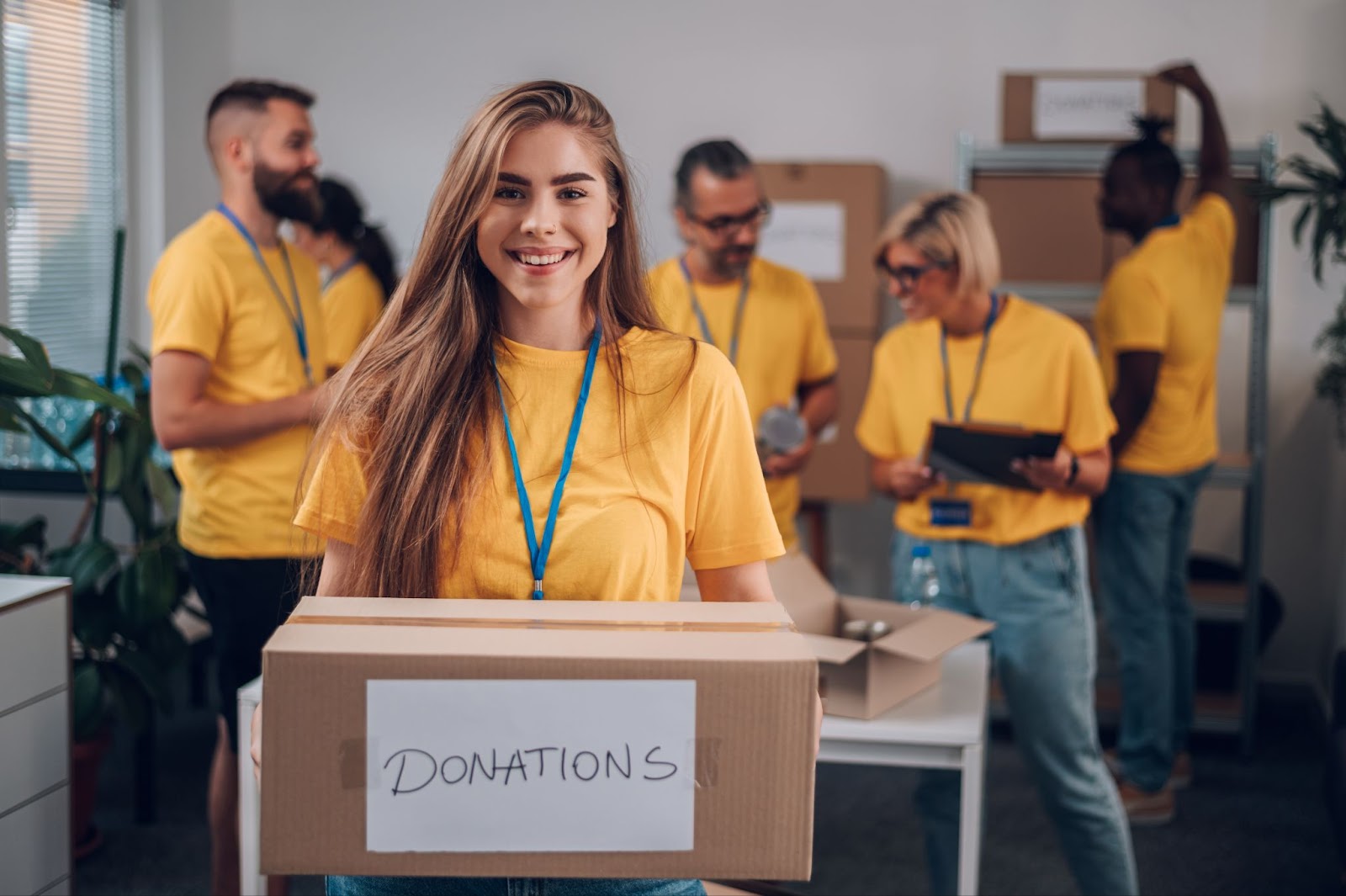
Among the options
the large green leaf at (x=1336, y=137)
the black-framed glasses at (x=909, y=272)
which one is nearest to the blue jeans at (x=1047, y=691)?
the black-framed glasses at (x=909, y=272)

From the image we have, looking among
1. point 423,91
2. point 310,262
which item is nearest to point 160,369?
point 310,262

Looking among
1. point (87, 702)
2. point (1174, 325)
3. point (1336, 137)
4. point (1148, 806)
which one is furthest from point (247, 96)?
point (1148, 806)

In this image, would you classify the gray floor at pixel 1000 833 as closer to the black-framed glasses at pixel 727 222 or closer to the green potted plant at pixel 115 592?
the green potted plant at pixel 115 592

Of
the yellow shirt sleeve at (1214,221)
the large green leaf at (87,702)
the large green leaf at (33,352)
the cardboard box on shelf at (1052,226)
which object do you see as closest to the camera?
the large green leaf at (33,352)

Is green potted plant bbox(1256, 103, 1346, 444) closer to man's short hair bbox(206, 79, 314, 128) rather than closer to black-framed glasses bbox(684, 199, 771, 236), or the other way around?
black-framed glasses bbox(684, 199, 771, 236)

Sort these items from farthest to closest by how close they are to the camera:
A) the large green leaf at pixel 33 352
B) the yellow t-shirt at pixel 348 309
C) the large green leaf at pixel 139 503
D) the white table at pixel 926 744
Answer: the yellow t-shirt at pixel 348 309
the large green leaf at pixel 139 503
the large green leaf at pixel 33 352
the white table at pixel 926 744

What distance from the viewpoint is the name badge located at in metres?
2.43

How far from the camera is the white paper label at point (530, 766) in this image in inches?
39.4

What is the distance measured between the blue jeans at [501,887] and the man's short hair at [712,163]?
196 centimetres

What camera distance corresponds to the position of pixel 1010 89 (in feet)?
13.1

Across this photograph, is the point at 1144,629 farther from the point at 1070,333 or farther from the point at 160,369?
the point at 160,369

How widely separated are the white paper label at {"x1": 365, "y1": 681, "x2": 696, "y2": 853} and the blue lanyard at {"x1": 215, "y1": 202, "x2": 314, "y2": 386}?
1.75 m

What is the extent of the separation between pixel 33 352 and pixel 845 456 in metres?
2.60

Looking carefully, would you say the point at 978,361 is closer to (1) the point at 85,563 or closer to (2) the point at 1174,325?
(2) the point at 1174,325
